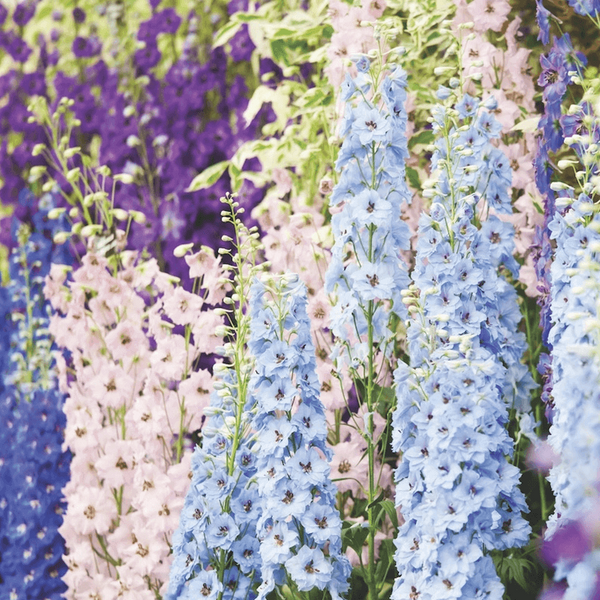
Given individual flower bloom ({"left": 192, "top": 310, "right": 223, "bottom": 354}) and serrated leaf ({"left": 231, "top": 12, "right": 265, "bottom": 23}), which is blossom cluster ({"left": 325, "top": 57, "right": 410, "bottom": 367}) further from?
serrated leaf ({"left": 231, "top": 12, "right": 265, "bottom": 23})

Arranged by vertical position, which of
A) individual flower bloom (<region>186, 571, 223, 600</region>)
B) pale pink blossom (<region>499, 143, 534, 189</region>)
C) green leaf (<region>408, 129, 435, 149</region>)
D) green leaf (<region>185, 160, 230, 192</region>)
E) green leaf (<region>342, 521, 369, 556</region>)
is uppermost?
green leaf (<region>408, 129, 435, 149</region>)

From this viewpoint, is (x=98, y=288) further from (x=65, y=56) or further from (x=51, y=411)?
(x=65, y=56)

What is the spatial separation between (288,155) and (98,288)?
0.75m

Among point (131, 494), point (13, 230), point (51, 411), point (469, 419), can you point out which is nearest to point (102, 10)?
point (13, 230)

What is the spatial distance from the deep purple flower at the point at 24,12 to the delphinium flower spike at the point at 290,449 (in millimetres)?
2902

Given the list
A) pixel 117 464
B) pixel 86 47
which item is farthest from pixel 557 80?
pixel 86 47

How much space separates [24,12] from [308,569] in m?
3.35

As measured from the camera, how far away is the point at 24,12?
4.35 meters

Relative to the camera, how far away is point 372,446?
2189 mm

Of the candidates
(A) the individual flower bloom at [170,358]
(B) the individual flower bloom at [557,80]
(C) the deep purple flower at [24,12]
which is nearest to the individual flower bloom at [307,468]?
(A) the individual flower bloom at [170,358]

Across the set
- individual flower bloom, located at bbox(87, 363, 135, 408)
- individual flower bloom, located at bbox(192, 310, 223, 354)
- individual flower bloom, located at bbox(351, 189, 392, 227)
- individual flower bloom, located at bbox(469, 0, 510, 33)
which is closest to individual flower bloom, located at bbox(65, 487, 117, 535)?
individual flower bloom, located at bbox(87, 363, 135, 408)

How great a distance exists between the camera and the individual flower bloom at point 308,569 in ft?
6.47

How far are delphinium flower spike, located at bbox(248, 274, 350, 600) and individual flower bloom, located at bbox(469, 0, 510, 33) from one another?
43.1 inches

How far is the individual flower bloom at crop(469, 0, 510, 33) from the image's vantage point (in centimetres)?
259
